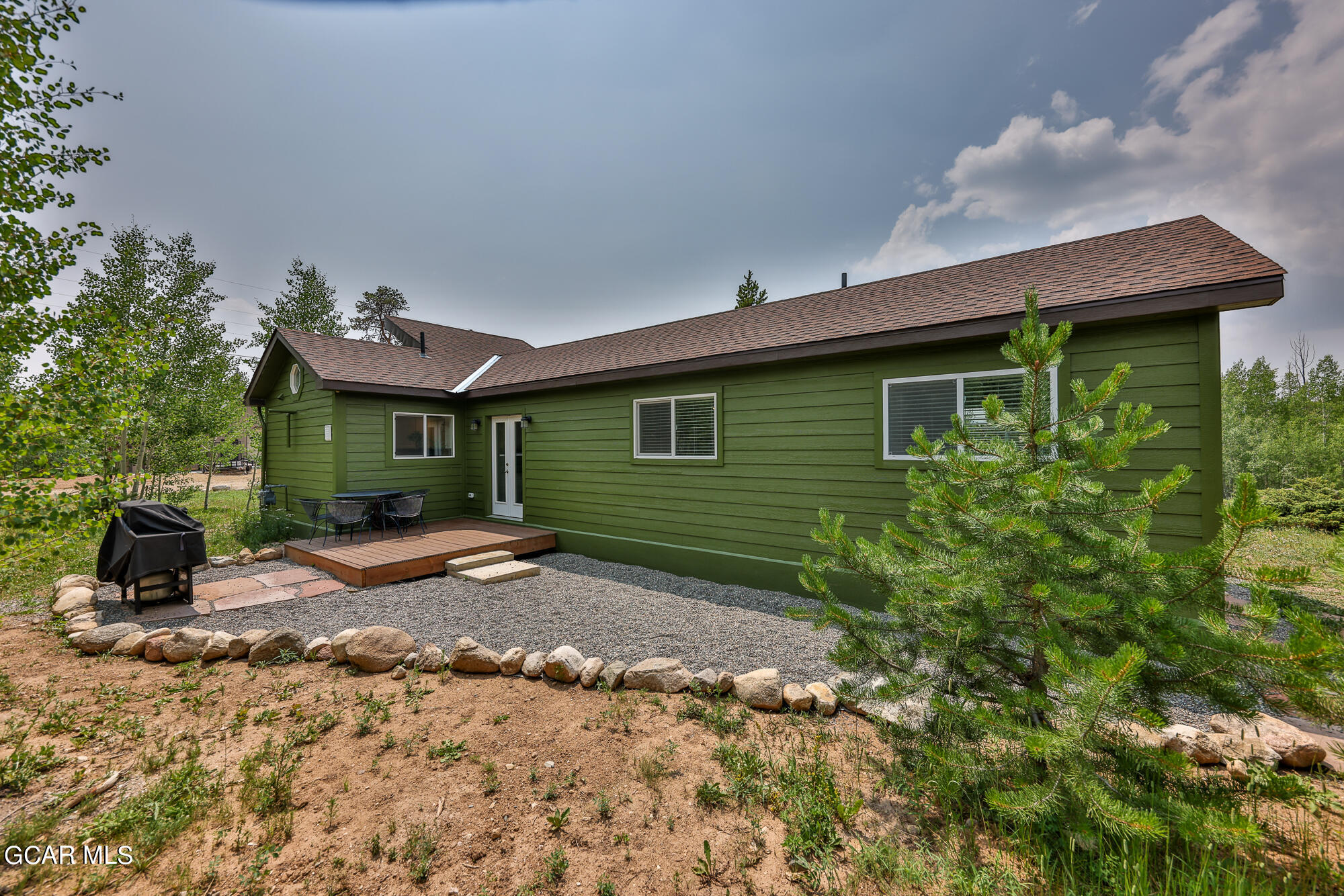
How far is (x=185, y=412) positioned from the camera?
9.93 metres

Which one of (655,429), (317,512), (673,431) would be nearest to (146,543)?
(317,512)

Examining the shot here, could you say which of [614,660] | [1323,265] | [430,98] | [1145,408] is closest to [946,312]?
[1145,408]

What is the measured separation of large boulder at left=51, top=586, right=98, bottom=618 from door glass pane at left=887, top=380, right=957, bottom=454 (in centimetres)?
838

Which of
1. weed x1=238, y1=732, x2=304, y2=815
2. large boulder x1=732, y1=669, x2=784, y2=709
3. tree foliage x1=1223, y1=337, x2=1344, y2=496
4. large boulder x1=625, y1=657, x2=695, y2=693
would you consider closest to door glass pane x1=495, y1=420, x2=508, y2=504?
large boulder x1=625, y1=657, x2=695, y2=693

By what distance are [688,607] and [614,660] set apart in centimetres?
153

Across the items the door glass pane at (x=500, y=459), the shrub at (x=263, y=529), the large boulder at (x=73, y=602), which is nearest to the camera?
the large boulder at (x=73, y=602)

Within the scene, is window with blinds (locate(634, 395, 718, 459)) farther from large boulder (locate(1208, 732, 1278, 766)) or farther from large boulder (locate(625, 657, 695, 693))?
large boulder (locate(1208, 732, 1278, 766))

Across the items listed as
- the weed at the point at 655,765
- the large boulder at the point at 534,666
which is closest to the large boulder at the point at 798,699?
the weed at the point at 655,765

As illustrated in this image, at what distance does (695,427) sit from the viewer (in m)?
6.56

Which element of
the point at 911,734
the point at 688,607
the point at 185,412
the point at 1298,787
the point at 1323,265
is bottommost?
the point at 688,607

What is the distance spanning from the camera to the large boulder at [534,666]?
11.8 feet

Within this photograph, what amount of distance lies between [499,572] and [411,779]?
13.0 feet

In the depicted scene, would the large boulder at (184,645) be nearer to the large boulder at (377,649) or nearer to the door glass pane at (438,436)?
the large boulder at (377,649)

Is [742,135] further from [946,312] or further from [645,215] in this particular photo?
[946,312]
